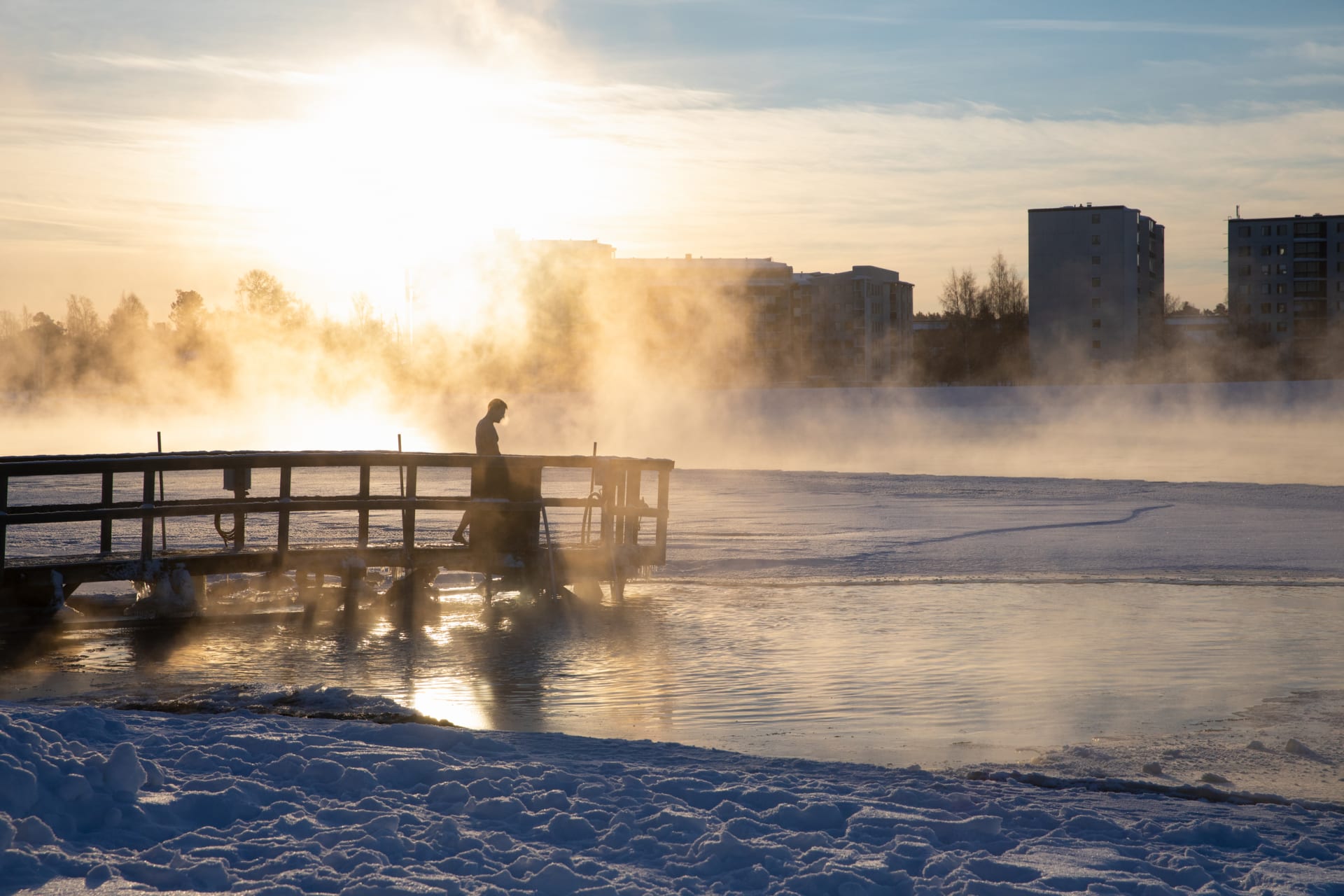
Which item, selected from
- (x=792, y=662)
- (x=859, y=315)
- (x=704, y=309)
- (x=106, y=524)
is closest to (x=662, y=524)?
(x=792, y=662)

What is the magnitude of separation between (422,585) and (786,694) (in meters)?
4.06

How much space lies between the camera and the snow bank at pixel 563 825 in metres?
3.78

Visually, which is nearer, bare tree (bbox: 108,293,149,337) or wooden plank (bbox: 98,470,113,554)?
wooden plank (bbox: 98,470,113,554)

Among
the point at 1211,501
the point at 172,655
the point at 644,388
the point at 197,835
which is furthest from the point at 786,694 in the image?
the point at 644,388

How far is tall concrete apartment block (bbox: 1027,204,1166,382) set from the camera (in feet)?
269

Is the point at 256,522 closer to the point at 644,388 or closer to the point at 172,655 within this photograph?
the point at 172,655

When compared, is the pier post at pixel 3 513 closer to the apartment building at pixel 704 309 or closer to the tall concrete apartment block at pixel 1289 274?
the apartment building at pixel 704 309

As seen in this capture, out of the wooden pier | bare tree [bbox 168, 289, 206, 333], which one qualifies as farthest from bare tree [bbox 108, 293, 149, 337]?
the wooden pier

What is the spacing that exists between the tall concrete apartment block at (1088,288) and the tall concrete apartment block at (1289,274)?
466 inches

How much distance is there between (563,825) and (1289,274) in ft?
329

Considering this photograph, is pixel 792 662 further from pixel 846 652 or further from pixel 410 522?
pixel 410 522

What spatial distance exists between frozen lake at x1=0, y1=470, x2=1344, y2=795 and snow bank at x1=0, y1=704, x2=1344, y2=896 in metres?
0.72

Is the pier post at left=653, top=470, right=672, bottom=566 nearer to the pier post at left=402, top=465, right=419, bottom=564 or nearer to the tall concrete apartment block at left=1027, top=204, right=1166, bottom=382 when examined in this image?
the pier post at left=402, top=465, right=419, bottom=564

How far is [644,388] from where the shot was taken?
52.9 meters
